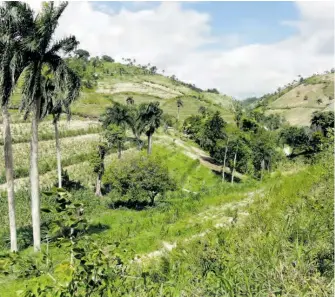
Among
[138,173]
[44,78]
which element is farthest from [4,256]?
[138,173]

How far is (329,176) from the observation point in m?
12.5

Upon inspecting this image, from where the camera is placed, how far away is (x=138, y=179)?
48.5 meters

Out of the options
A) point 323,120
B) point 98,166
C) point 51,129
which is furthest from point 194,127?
point 98,166

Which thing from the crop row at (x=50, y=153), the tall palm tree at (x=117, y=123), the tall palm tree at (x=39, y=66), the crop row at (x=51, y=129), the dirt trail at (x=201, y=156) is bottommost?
the dirt trail at (x=201, y=156)

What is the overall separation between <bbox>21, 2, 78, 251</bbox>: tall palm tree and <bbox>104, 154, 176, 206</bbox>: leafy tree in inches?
1134

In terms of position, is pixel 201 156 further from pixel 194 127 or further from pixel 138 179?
pixel 138 179

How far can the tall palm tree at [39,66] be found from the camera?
58.0 feet

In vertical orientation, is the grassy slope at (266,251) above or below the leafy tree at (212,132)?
above

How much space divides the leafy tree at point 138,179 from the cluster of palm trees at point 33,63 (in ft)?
91.4

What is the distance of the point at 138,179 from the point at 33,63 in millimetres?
31336

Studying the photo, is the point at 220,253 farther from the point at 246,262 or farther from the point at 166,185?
the point at 166,185

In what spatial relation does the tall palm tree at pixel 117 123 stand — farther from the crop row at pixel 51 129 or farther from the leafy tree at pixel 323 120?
the leafy tree at pixel 323 120

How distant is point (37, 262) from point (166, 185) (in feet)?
147

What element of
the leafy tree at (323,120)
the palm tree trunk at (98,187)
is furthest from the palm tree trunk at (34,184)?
the leafy tree at (323,120)
